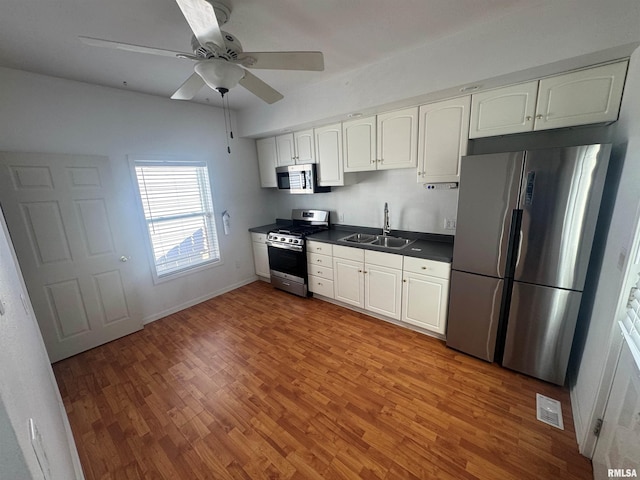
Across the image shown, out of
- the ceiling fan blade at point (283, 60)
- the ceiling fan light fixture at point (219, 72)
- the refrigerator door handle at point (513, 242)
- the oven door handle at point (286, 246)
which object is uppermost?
the ceiling fan blade at point (283, 60)

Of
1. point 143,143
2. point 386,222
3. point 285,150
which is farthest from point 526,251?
point 143,143

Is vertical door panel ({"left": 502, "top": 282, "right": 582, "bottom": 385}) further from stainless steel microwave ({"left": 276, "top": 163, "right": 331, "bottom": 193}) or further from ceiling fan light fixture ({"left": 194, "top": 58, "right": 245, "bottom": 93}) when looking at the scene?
ceiling fan light fixture ({"left": 194, "top": 58, "right": 245, "bottom": 93})

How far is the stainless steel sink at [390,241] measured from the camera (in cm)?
307

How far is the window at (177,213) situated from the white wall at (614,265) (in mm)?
4080

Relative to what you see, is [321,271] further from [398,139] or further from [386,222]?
[398,139]

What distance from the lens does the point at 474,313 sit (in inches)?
89.8

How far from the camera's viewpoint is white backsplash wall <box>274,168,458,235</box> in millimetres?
2881

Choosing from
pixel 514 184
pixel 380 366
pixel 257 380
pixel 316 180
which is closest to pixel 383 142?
pixel 316 180

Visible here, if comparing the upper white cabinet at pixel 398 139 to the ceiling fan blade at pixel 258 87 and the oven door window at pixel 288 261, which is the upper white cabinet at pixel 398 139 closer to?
the ceiling fan blade at pixel 258 87

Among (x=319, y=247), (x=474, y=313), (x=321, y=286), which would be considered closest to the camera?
(x=474, y=313)

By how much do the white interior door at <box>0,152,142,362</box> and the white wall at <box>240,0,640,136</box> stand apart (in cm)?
264

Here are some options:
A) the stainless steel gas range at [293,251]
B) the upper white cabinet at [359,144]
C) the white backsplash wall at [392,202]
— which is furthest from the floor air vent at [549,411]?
the stainless steel gas range at [293,251]

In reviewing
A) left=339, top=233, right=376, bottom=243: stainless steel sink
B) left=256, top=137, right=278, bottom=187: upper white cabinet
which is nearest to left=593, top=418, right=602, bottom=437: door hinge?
left=339, top=233, right=376, bottom=243: stainless steel sink

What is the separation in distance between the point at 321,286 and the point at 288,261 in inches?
25.1
